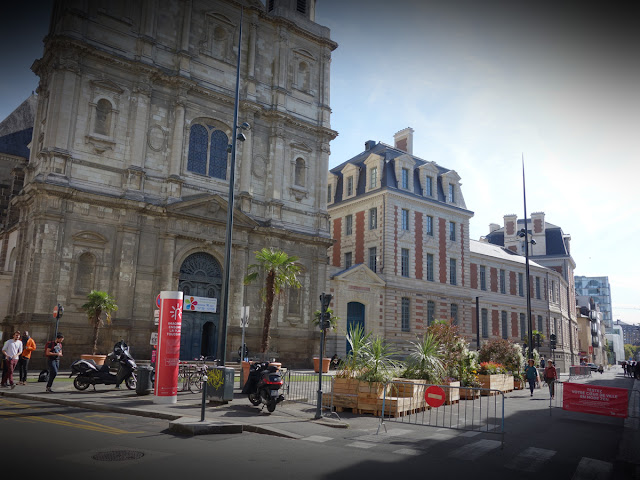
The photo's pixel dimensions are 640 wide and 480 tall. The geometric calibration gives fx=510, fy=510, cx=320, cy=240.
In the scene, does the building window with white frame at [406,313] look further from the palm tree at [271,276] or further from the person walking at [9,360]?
the person walking at [9,360]

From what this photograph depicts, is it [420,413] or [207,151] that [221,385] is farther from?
[207,151]

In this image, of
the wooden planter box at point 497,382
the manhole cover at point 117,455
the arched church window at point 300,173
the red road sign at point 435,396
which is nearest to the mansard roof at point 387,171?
the arched church window at point 300,173

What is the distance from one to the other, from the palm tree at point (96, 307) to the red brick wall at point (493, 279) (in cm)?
3956

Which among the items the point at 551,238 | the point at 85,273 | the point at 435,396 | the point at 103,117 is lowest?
the point at 435,396

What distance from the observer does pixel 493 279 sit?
174 ft

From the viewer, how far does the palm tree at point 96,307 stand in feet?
76.1

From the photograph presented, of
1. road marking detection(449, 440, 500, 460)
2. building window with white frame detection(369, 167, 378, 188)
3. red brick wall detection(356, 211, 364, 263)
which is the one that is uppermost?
building window with white frame detection(369, 167, 378, 188)

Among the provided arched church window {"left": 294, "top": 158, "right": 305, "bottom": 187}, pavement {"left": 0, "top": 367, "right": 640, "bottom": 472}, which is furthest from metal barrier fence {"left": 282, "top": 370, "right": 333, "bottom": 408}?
arched church window {"left": 294, "top": 158, "right": 305, "bottom": 187}

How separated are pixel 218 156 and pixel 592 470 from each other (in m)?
26.4

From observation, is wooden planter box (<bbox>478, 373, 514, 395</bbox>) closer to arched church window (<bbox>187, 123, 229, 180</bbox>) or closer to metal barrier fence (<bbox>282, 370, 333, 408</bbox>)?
metal barrier fence (<bbox>282, 370, 333, 408</bbox>)

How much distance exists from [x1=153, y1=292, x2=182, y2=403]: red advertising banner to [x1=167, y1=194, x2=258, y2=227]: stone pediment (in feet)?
44.3

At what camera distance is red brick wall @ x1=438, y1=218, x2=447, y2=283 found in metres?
44.3

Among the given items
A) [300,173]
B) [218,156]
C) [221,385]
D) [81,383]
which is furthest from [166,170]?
[221,385]

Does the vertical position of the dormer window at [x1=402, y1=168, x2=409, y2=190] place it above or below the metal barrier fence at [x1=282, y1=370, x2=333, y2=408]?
above
